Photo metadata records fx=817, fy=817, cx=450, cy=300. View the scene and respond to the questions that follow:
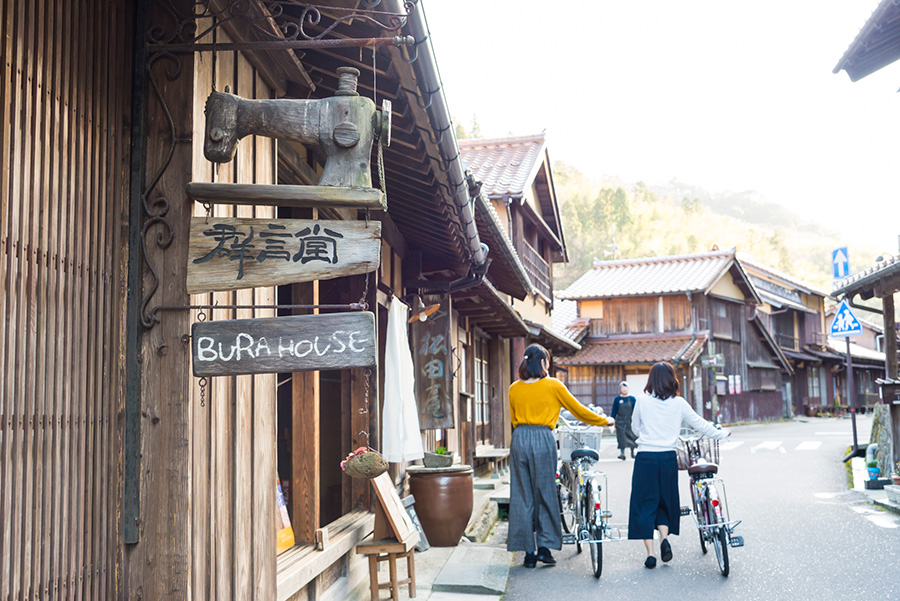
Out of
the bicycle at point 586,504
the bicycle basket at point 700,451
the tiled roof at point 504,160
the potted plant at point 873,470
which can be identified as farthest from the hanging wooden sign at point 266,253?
the tiled roof at point 504,160

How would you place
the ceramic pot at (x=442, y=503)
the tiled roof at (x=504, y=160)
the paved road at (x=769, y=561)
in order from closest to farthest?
the paved road at (x=769, y=561) → the ceramic pot at (x=442, y=503) → the tiled roof at (x=504, y=160)

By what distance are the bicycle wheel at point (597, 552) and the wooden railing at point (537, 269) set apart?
12377mm

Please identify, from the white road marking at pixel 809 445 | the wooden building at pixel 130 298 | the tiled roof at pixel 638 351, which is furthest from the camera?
the tiled roof at pixel 638 351

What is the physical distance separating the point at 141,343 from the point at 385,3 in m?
1.78

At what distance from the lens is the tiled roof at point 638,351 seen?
110 feet

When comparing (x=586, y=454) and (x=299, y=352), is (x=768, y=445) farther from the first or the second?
(x=299, y=352)

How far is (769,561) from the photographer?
783 centimetres

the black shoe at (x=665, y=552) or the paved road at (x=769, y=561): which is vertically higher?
the black shoe at (x=665, y=552)

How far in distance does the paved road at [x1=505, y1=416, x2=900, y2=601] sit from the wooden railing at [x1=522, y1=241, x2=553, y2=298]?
303 inches

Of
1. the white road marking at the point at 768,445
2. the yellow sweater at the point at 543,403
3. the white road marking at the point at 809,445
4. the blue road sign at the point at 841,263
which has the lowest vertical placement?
the white road marking at the point at 768,445

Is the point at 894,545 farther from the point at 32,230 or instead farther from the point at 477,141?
the point at 477,141

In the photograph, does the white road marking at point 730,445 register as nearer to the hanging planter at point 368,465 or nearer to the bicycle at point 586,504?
the bicycle at point 586,504

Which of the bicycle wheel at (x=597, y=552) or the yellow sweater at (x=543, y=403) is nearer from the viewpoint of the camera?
the bicycle wheel at (x=597, y=552)

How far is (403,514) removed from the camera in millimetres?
6602
